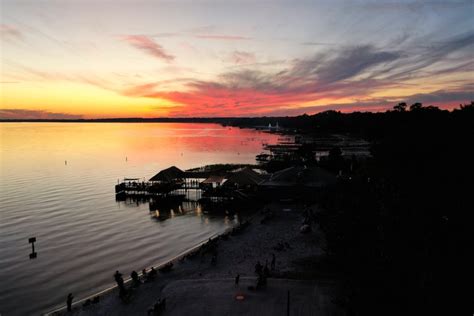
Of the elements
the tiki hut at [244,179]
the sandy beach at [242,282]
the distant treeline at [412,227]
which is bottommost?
the sandy beach at [242,282]

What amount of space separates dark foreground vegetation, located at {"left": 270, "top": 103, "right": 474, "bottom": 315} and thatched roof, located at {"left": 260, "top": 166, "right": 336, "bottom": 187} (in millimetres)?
12068

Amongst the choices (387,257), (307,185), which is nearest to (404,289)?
(387,257)

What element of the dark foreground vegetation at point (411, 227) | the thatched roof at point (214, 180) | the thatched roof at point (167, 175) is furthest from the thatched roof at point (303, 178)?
the thatched roof at point (167, 175)

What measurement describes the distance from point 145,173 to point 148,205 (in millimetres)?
23457

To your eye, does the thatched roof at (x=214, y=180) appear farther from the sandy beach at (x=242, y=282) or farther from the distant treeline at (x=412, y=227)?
the distant treeline at (x=412, y=227)

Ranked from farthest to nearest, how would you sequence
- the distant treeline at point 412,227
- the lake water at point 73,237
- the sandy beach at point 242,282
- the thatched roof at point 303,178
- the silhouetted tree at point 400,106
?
1. the silhouetted tree at point 400,106
2. the thatched roof at point 303,178
3. the lake water at point 73,237
4. the sandy beach at point 242,282
5. the distant treeline at point 412,227

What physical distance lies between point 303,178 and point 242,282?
20105mm

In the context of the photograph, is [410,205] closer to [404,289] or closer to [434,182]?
[434,182]

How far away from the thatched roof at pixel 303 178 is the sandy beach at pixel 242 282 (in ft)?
29.3

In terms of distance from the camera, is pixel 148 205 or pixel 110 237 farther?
pixel 148 205

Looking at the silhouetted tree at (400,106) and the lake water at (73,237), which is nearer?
the lake water at (73,237)

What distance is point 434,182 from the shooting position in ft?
52.9

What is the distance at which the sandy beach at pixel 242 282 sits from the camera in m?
15.0

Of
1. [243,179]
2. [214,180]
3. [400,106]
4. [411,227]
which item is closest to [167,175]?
[214,180]
